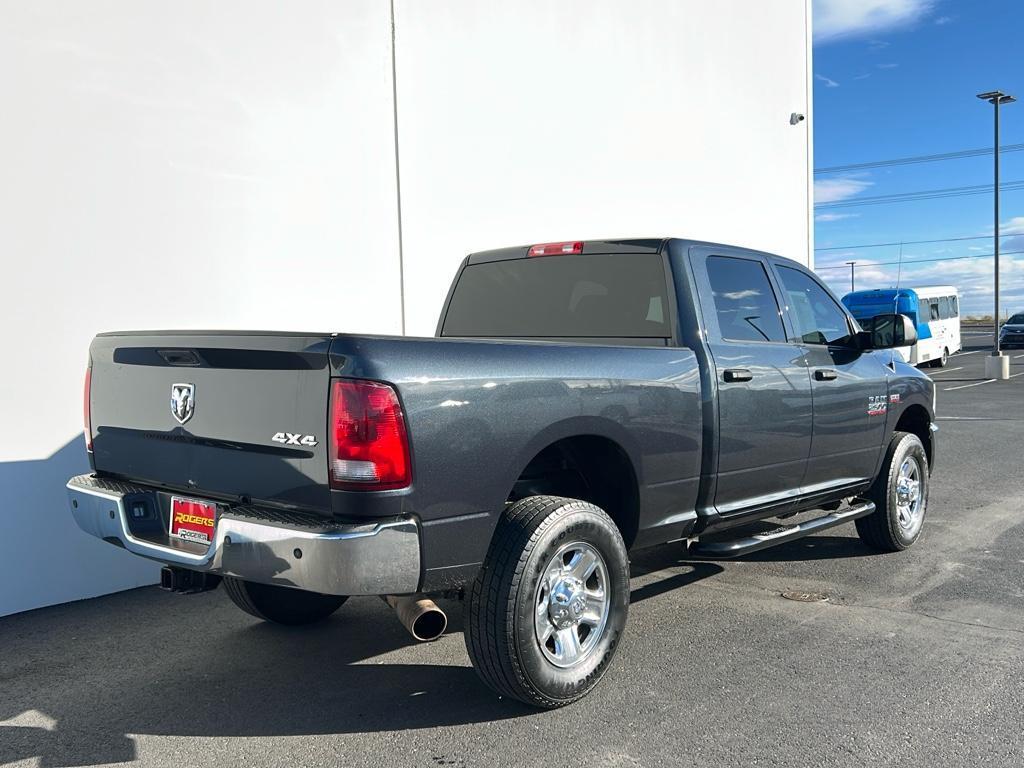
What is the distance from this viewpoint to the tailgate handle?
364 centimetres

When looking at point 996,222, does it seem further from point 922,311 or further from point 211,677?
point 211,677

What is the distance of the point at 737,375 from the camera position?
4.75 m

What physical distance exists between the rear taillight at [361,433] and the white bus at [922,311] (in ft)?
93.7

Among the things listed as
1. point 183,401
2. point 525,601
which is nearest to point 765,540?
point 525,601

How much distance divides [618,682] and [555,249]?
2333 mm

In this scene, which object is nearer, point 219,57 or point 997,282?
point 219,57

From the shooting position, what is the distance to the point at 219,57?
6570 mm

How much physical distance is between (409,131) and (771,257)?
11.8 ft

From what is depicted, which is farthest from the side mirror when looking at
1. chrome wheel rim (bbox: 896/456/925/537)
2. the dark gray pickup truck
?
chrome wheel rim (bbox: 896/456/925/537)

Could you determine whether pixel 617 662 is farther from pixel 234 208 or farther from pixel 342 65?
pixel 342 65

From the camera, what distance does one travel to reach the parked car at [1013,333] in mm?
39938

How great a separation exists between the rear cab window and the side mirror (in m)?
1.78

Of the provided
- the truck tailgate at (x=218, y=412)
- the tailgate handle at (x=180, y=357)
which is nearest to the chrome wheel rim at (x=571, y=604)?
the truck tailgate at (x=218, y=412)

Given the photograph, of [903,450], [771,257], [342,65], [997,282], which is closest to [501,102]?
[342,65]
